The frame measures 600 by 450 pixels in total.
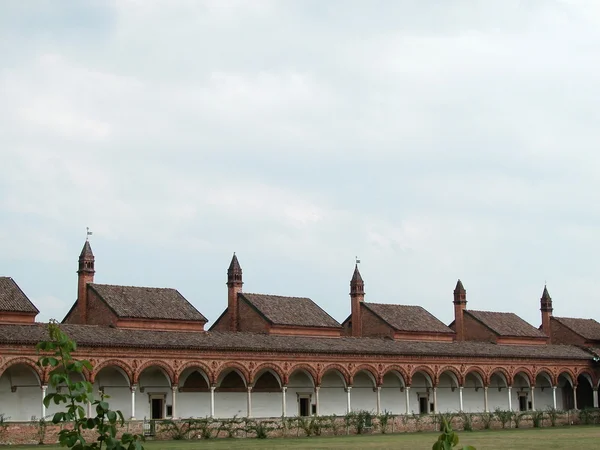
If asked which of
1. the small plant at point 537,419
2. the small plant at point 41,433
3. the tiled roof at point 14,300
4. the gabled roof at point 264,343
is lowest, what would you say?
the small plant at point 537,419

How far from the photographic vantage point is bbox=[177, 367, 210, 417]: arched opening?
142ft

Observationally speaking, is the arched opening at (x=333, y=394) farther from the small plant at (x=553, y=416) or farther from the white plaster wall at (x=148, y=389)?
the small plant at (x=553, y=416)

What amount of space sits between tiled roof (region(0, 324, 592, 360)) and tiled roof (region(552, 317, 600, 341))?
4414 mm

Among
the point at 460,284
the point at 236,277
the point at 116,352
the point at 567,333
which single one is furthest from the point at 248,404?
the point at 567,333

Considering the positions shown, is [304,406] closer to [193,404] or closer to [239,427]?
[193,404]

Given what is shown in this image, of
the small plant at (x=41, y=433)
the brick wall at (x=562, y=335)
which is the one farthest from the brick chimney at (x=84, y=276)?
the brick wall at (x=562, y=335)

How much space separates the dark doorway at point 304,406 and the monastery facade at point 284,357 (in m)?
0.17

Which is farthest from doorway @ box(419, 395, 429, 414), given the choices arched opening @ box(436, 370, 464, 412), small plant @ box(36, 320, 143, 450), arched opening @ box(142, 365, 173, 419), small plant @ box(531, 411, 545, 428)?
small plant @ box(36, 320, 143, 450)

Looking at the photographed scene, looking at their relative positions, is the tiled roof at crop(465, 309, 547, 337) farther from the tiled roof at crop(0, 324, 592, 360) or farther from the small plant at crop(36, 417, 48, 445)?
the small plant at crop(36, 417, 48, 445)

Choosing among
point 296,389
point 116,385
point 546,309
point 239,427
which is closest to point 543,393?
point 546,309

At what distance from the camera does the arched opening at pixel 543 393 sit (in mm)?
59031

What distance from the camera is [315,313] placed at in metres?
53.1

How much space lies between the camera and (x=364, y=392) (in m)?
50.4

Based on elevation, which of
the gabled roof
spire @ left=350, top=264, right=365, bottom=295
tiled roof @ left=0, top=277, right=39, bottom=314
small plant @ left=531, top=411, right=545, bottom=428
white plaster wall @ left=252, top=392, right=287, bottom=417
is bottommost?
small plant @ left=531, top=411, right=545, bottom=428
